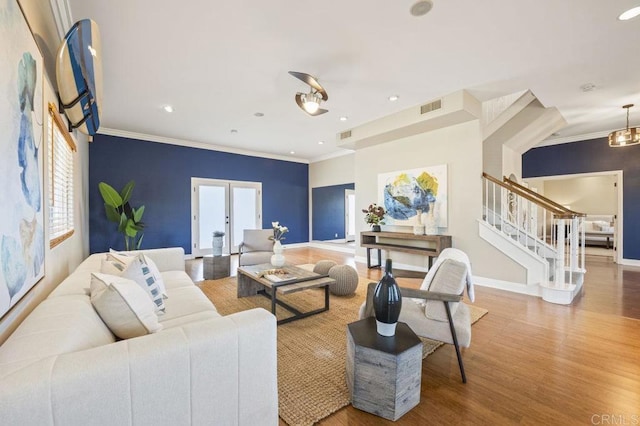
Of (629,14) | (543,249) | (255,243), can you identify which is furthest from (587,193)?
(255,243)

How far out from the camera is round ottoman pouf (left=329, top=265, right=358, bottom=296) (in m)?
3.64

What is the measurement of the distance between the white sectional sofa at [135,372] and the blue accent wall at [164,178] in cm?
547

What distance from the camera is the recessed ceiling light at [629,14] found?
2379 millimetres

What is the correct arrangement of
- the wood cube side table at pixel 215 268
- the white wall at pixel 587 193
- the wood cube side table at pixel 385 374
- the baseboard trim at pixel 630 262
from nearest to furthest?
1. the wood cube side table at pixel 385 374
2. the wood cube side table at pixel 215 268
3. the baseboard trim at pixel 630 262
4. the white wall at pixel 587 193

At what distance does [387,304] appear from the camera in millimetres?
1675

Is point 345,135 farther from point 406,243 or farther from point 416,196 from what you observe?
point 406,243

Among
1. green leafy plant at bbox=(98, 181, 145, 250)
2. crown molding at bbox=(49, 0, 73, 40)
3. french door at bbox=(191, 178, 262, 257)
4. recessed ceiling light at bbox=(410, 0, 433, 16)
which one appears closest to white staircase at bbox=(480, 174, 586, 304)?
recessed ceiling light at bbox=(410, 0, 433, 16)

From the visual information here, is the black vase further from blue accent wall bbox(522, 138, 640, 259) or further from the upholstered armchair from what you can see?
blue accent wall bbox(522, 138, 640, 259)

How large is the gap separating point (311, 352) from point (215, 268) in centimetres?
298

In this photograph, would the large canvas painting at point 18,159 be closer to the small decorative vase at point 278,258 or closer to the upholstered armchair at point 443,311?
the upholstered armchair at point 443,311

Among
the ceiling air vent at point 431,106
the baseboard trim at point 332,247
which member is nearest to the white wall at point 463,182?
the ceiling air vent at point 431,106

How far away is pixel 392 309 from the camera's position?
5.51ft

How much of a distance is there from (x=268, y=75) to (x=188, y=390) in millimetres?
3505

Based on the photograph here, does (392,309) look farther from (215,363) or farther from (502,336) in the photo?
(502,336)
